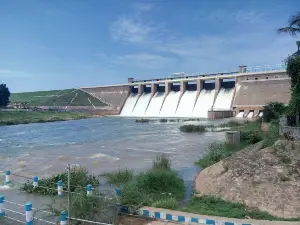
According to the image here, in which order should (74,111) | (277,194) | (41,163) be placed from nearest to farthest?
(277,194) < (41,163) < (74,111)

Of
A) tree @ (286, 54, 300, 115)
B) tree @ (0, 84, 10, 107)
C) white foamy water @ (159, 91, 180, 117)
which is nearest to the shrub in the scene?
tree @ (286, 54, 300, 115)

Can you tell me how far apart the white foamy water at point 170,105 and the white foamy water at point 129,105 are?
10.1 m

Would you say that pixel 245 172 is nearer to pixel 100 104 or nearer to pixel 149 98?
pixel 149 98

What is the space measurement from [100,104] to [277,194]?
81.0 meters

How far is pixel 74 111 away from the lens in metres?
88.0

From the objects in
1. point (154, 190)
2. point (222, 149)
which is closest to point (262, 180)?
point (154, 190)

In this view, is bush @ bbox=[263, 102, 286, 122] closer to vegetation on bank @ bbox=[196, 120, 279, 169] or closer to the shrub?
vegetation on bank @ bbox=[196, 120, 279, 169]

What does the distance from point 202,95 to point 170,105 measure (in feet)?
25.6

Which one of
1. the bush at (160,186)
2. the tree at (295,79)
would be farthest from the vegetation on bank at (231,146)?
the bush at (160,186)

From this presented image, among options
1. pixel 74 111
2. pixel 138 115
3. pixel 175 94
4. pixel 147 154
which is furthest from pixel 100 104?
pixel 147 154

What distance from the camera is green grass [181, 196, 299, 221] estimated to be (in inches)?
348

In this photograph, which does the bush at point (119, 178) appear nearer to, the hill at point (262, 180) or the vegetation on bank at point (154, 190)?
the vegetation on bank at point (154, 190)

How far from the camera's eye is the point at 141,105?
255 feet

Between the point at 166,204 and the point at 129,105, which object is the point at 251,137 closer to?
the point at 166,204
